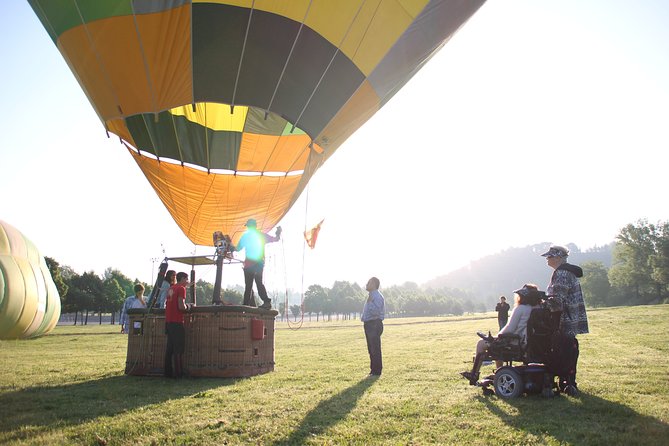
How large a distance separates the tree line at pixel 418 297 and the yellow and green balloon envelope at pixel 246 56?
3071 cm

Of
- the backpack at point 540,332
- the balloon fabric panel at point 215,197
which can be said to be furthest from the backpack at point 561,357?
the balloon fabric panel at point 215,197

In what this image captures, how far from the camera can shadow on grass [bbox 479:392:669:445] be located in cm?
412

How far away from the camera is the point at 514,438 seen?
13.9ft

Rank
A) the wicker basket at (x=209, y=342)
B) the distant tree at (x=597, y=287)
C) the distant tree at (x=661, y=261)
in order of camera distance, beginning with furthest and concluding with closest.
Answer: the distant tree at (x=597, y=287) → the distant tree at (x=661, y=261) → the wicker basket at (x=209, y=342)

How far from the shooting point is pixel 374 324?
9.16 metres

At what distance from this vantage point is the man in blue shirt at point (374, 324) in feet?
28.7

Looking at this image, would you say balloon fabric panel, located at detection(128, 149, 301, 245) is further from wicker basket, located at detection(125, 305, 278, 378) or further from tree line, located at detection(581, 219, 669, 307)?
tree line, located at detection(581, 219, 669, 307)

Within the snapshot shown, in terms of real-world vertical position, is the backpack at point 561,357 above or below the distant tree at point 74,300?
below

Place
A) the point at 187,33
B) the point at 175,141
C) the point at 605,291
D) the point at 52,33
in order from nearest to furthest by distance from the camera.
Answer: the point at 187,33, the point at 52,33, the point at 175,141, the point at 605,291

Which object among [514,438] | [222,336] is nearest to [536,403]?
[514,438]

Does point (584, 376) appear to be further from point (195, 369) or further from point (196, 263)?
point (196, 263)

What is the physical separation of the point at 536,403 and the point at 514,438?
162cm

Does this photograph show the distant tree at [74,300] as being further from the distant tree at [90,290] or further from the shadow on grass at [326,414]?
the shadow on grass at [326,414]

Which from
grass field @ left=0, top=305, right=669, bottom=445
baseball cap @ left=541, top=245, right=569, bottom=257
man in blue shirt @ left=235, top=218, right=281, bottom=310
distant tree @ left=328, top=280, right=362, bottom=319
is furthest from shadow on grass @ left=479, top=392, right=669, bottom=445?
distant tree @ left=328, top=280, right=362, bottom=319
